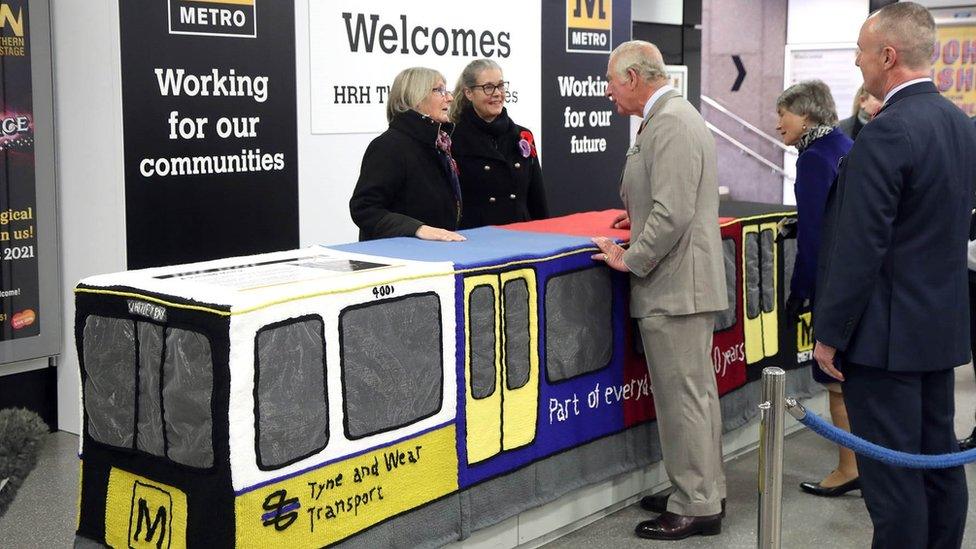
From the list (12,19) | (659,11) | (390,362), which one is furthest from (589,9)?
(390,362)

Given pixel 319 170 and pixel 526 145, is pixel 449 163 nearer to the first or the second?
pixel 526 145

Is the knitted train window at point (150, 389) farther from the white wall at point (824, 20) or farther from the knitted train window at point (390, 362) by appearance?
the white wall at point (824, 20)

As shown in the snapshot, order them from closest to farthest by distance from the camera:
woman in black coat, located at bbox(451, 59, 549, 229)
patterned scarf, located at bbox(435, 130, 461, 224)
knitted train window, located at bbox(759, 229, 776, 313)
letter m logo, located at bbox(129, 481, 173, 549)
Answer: letter m logo, located at bbox(129, 481, 173, 549)
patterned scarf, located at bbox(435, 130, 461, 224)
woman in black coat, located at bbox(451, 59, 549, 229)
knitted train window, located at bbox(759, 229, 776, 313)

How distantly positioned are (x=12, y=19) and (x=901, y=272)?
3764 mm

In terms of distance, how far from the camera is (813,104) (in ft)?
13.0

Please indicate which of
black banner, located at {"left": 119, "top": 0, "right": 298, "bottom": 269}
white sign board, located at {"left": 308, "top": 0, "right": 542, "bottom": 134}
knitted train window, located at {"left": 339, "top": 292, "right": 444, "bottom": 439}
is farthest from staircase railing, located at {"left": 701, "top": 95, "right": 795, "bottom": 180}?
knitted train window, located at {"left": 339, "top": 292, "right": 444, "bottom": 439}

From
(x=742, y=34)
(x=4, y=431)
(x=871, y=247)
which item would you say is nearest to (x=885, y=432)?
(x=871, y=247)

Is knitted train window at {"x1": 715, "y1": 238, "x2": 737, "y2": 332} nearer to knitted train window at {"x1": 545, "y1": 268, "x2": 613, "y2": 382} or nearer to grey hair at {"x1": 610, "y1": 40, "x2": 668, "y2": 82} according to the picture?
knitted train window at {"x1": 545, "y1": 268, "x2": 613, "y2": 382}

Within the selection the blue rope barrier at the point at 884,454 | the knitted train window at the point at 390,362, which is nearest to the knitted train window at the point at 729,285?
the blue rope barrier at the point at 884,454

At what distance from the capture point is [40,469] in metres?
4.57

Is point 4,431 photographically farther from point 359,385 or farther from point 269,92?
point 269,92

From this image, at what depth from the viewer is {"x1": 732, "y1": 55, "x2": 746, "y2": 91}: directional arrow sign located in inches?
486

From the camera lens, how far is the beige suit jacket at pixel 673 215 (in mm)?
3428

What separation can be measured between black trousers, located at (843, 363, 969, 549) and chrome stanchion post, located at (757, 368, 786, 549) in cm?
33
